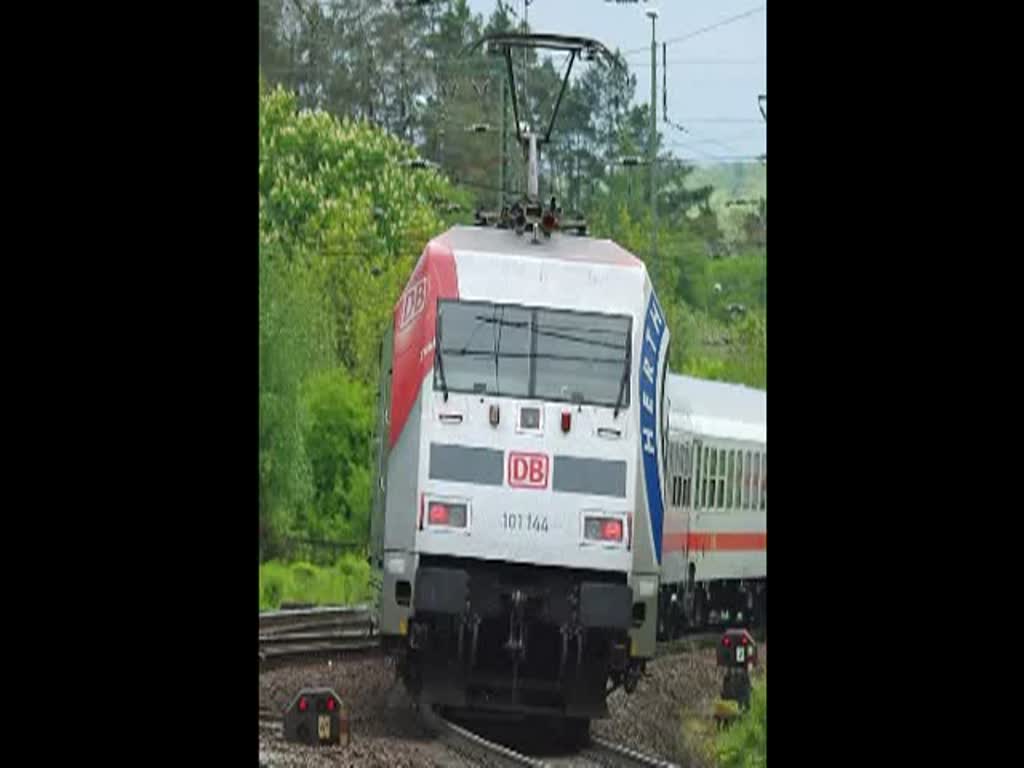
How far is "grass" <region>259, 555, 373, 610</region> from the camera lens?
973 centimetres

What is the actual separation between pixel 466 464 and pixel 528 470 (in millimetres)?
231

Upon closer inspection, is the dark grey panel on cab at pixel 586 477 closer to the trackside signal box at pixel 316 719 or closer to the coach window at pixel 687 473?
the coach window at pixel 687 473

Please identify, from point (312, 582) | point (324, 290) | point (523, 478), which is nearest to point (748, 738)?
point (523, 478)

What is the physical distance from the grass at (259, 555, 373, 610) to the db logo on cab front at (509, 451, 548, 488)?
0.80m

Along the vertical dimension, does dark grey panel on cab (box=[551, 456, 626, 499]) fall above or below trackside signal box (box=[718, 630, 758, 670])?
above

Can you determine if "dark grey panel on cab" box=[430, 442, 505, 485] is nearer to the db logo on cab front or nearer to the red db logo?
the db logo on cab front

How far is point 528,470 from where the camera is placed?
9266 mm

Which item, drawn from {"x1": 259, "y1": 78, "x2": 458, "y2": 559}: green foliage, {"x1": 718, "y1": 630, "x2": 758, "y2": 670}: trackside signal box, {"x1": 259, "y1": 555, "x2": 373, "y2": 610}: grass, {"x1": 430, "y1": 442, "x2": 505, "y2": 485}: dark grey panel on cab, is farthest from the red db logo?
{"x1": 718, "y1": 630, "x2": 758, "y2": 670}: trackside signal box

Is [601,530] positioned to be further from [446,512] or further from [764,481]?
[764,481]

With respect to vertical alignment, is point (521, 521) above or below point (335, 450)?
below
